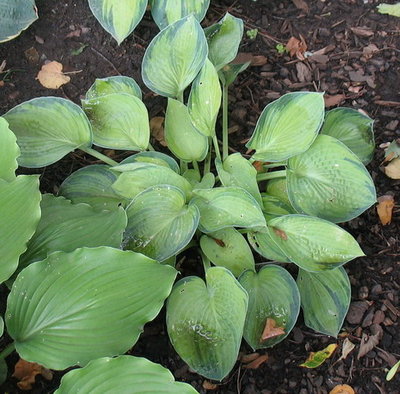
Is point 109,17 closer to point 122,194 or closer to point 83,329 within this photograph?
point 122,194

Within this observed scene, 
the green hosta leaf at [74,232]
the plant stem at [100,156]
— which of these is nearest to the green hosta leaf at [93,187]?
the plant stem at [100,156]

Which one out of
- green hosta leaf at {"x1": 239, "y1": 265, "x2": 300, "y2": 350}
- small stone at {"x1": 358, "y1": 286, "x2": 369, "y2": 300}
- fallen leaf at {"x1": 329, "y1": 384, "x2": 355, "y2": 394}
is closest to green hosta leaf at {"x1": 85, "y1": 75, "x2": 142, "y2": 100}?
green hosta leaf at {"x1": 239, "y1": 265, "x2": 300, "y2": 350}

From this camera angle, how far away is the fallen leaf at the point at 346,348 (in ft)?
5.41

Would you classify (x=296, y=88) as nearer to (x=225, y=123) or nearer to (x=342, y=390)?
(x=225, y=123)

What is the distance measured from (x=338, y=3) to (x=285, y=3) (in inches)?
7.8

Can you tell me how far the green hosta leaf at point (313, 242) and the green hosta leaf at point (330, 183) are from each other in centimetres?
9

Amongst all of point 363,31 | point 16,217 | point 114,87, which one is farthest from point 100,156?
point 363,31

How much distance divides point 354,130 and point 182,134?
52cm

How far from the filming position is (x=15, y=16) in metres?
1.88

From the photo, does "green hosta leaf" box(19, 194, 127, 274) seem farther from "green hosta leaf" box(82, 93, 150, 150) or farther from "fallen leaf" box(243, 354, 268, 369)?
"fallen leaf" box(243, 354, 268, 369)

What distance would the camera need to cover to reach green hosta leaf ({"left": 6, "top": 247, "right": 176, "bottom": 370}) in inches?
50.3

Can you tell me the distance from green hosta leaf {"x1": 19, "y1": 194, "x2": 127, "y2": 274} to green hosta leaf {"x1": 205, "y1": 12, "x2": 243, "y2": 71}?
64cm

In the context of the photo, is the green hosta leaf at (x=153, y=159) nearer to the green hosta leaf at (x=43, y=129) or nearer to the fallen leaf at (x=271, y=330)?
the green hosta leaf at (x=43, y=129)

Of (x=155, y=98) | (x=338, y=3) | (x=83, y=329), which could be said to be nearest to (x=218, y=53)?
(x=155, y=98)
